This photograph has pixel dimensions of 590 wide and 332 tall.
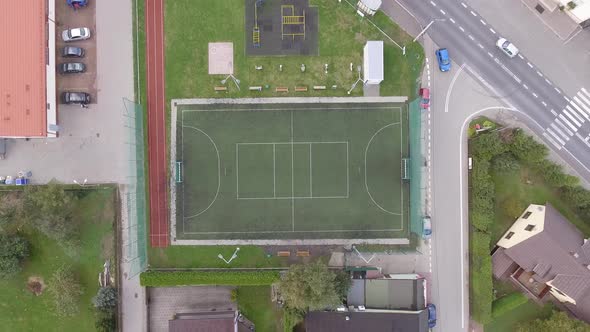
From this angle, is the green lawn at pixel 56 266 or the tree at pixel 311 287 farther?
the green lawn at pixel 56 266

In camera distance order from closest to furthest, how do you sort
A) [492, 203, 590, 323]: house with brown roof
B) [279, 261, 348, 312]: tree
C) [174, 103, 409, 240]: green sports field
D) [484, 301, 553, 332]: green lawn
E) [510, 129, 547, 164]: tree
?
1. [279, 261, 348, 312]: tree
2. [492, 203, 590, 323]: house with brown roof
3. [510, 129, 547, 164]: tree
4. [174, 103, 409, 240]: green sports field
5. [484, 301, 553, 332]: green lawn

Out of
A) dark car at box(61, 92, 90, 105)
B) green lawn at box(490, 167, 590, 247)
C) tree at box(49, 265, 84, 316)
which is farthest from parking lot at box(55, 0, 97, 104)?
green lawn at box(490, 167, 590, 247)

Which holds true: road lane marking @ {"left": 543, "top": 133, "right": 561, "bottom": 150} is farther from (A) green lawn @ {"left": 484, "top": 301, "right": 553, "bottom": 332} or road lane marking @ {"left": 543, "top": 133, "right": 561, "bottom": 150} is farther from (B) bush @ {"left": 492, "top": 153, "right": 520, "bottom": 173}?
(A) green lawn @ {"left": 484, "top": 301, "right": 553, "bottom": 332}

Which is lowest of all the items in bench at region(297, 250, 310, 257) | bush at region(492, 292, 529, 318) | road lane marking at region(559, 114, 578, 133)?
bush at region(492, 292, 529, 318)

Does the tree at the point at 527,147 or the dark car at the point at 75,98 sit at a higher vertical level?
the dark car at the point at 75,98

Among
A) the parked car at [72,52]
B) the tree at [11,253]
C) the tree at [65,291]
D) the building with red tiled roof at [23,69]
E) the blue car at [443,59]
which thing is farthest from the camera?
the blue car at [443,59]

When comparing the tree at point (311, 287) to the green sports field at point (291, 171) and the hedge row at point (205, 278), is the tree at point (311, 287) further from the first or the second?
the green sports field at point (291, 171)

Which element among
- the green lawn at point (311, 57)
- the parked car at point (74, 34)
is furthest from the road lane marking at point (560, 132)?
the parked car at point (74, 34)

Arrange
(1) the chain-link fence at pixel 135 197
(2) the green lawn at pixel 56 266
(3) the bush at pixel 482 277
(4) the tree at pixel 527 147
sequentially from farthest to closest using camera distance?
(2) the green lawn at pixel 56 266 → (1) the chain-link fence at pixel 135 197 → (3) the bush at pixel 482 277 → (4) the tree at pixel 527 147

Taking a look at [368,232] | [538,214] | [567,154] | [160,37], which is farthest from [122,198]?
[567,154]
